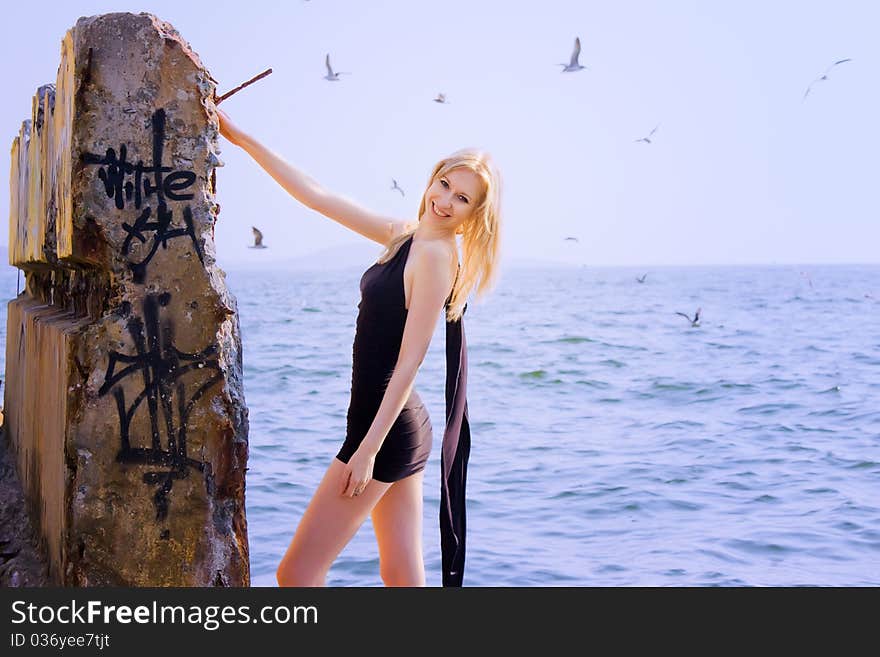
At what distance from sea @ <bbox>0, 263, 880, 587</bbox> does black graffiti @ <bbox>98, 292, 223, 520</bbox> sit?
3.66 metres

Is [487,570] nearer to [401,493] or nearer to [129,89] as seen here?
[401,493]

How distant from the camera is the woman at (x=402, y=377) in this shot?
350 centimetres

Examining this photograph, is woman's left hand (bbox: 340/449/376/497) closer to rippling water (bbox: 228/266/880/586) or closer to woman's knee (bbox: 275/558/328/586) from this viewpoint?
woman's knee (bbox: 275/558/328/586)

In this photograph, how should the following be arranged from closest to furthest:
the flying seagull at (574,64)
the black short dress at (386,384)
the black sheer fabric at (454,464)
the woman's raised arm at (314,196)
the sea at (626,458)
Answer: the black short dress at (386,384)
the black sheer fabric at (454,464)
the woman's raised arm at (314,196)
the sea at (626,458)
the flying seagull at (574,64)

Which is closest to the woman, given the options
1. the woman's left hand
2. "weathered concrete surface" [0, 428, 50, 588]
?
the woman's left hand

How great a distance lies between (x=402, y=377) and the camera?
A: 3451 mm

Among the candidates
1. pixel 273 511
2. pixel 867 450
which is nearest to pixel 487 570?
pixel 273 511

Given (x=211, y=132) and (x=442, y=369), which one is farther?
(x=442, y=369)

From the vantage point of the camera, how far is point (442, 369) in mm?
24203

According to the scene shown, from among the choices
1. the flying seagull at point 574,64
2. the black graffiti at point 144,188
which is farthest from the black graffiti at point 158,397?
the flying seagull at point 574,64

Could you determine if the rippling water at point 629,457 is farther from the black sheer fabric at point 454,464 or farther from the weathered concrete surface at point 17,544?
the black sheer fabric at point 454,464

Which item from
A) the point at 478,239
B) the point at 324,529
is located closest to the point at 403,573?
the point at 324,529

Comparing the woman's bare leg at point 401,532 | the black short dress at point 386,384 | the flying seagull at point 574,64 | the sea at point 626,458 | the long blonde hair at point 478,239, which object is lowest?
the sea at point 626,458

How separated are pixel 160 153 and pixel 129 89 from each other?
0.71ft
